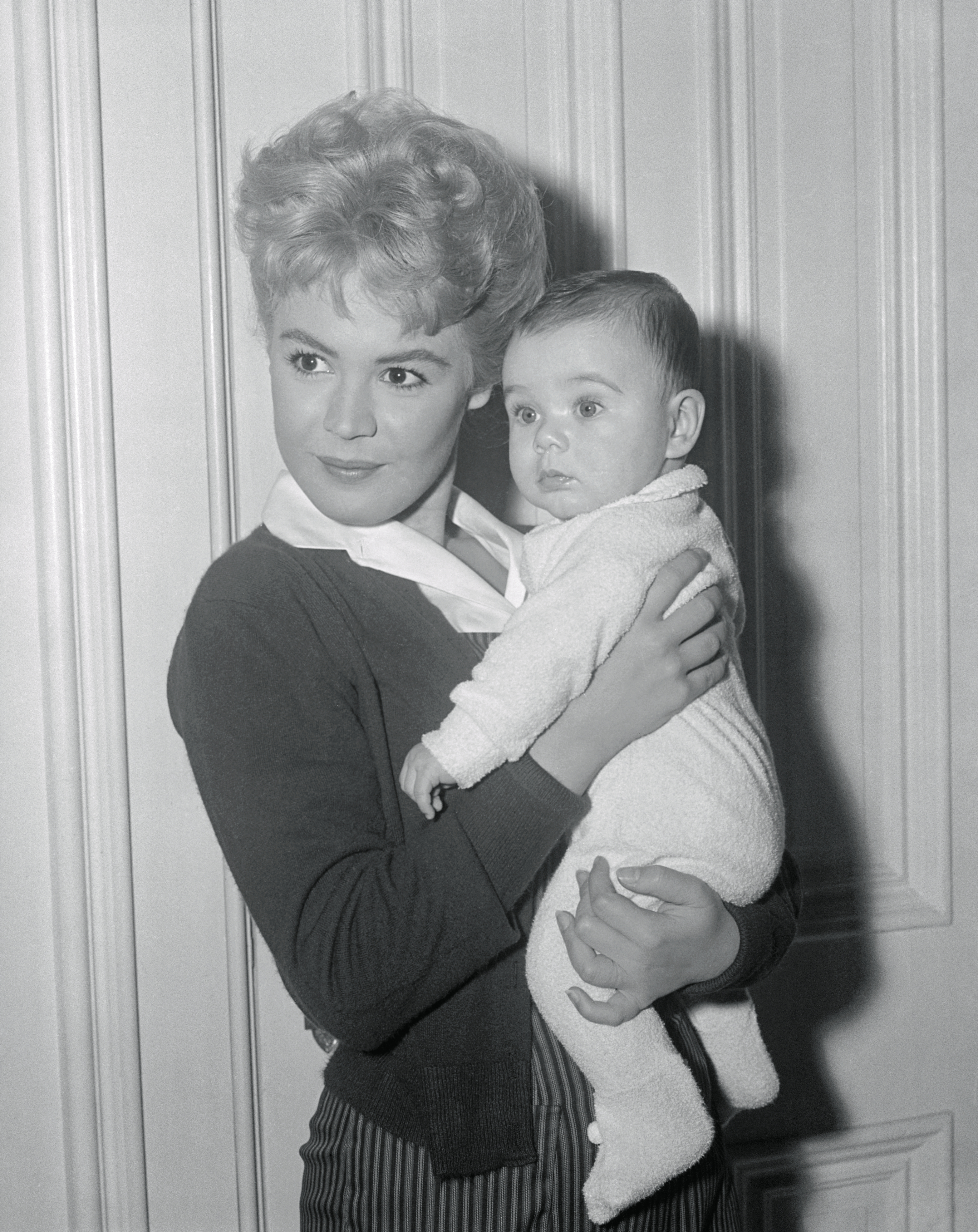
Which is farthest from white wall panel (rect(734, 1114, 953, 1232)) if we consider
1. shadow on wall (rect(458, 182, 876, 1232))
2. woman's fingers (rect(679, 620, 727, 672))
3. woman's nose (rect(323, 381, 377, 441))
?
woman's nose (rect(323, 381, 377, 441))

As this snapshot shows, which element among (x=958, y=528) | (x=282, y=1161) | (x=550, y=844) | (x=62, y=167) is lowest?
(x=282, y=1161)

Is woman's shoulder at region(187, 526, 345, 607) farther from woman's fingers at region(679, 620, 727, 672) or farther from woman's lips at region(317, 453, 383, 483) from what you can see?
woman's fingers at region(679, 620, 727, 672)

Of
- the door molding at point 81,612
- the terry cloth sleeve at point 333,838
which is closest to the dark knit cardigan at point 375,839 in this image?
the terry cloth sleeve at point 333,838

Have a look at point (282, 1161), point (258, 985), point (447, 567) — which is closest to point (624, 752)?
point (447, 567)

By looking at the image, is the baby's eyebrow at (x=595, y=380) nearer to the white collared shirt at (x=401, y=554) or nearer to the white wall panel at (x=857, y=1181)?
the white collared shirt at (x=401, y=554)

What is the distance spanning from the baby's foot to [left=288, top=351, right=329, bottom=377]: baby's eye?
0.64 metres

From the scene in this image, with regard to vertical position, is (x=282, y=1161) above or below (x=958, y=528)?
below

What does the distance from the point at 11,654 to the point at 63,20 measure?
67cm

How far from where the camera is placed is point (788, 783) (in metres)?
1.55

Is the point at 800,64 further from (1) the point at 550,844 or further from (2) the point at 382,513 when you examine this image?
(1) the point at 550,844

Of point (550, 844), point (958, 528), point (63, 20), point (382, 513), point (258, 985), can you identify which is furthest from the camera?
point (958, 528)

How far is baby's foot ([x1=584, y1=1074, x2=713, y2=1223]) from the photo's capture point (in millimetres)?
922

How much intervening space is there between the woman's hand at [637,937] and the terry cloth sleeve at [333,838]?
5cm

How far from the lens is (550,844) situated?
2.93 ft
